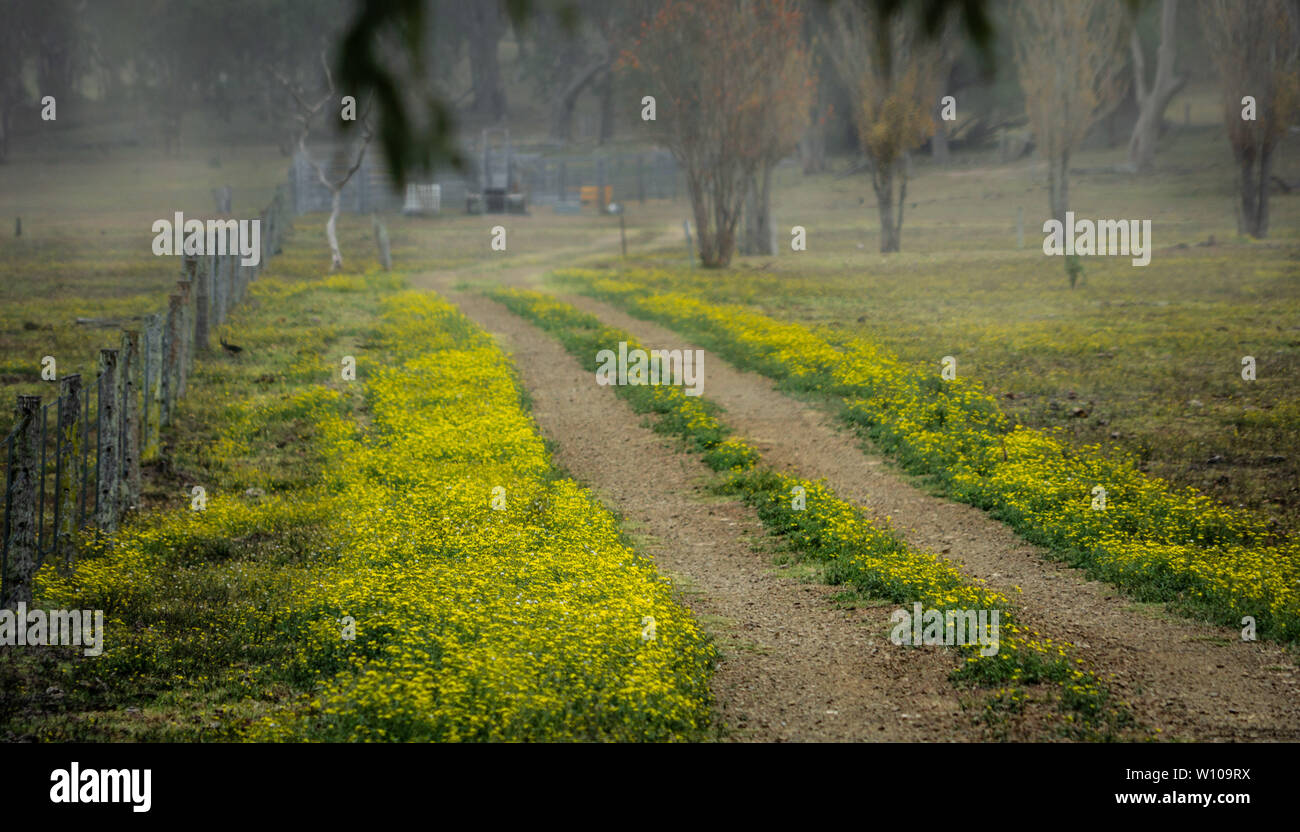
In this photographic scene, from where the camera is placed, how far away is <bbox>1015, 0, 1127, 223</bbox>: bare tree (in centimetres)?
3878

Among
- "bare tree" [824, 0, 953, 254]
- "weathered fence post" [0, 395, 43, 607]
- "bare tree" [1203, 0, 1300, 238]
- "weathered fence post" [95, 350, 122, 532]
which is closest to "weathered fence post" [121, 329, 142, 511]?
"weathered fence post" [95, 350, 122, 532]

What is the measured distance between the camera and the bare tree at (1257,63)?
3402 cm

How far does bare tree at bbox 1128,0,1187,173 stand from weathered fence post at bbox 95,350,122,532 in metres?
48.9

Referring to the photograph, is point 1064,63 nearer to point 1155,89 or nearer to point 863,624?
point 1155,89

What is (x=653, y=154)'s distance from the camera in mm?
65625

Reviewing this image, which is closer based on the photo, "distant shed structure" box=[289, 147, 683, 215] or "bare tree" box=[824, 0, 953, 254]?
"bare tree" box=[824, 0, 953, 254]

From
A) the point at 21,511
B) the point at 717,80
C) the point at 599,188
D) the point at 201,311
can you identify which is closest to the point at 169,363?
the point at 201,311

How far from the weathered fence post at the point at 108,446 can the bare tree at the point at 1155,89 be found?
4892 centimetres

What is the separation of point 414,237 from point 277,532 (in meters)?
37.8

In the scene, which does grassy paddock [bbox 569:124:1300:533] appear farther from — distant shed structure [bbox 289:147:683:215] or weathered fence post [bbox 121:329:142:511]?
distant shed structure [bbox 289:147:683:215]
